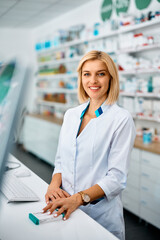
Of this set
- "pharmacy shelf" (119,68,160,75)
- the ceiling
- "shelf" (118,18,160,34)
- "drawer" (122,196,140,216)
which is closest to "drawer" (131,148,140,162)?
"drawer" (122,196,140,216)

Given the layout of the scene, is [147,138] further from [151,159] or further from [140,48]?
[140,48]

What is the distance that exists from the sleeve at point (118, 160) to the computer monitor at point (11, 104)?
0.78 metres

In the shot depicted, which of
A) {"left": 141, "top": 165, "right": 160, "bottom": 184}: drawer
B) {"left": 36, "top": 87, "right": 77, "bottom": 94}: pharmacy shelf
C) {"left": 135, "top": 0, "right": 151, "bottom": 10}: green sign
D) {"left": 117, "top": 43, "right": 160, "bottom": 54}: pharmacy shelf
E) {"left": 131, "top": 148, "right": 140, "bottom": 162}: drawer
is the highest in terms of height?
{"left": 135, "top": 0, "right": 151, "bottom": 10}: green sign

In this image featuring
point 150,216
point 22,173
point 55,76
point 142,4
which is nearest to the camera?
point 22,173

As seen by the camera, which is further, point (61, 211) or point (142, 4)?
point (142, 4)

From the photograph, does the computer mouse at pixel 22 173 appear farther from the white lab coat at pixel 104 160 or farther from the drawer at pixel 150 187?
the drawer at pixel 150 187

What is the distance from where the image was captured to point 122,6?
12.0 feet

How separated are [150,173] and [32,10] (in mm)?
3722

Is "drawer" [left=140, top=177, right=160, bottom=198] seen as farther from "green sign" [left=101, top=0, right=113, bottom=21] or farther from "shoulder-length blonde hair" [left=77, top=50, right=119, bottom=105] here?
"green sign" [left=101, top=0, right=113, bottom=21]

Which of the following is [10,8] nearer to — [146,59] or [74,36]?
[74,36]

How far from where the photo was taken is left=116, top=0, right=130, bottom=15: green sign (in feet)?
11.7

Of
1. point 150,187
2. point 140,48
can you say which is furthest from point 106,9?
point 150,187

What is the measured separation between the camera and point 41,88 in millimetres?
6242

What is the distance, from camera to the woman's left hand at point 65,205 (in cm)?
115
